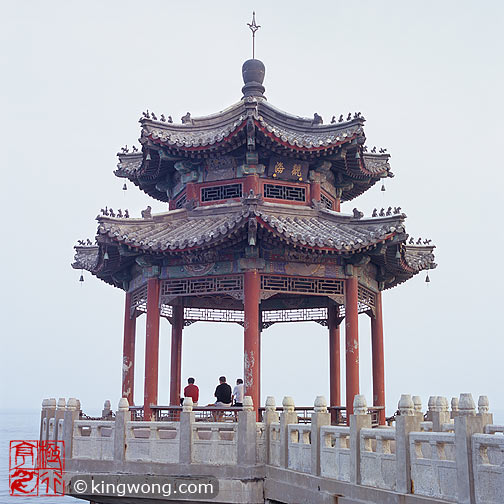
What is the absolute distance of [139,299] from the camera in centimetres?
2133

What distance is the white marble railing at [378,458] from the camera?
1177cm

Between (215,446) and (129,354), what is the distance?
6376 mm

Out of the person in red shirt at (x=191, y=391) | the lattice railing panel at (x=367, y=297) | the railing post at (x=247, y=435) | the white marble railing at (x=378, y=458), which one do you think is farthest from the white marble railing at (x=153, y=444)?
the lattice railing panel at (x=367, y=297)

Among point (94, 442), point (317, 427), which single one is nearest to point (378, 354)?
point (317, 427)

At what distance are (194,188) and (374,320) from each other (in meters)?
7.04

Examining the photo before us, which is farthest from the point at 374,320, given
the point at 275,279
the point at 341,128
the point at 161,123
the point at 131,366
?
the point at 161,123

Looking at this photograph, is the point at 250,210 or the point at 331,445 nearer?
the point at 331,445

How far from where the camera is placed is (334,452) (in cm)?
1346

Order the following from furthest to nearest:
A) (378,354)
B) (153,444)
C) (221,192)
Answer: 1. (378,354)
2. (221,192)
3. (153,444)

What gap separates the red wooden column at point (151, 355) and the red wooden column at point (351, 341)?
5235 mm

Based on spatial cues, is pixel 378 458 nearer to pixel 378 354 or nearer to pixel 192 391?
pixel 192 391

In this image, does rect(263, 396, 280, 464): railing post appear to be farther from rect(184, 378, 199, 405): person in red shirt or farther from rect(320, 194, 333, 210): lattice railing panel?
rect(320, 194, 333, 210): lattice railing panel

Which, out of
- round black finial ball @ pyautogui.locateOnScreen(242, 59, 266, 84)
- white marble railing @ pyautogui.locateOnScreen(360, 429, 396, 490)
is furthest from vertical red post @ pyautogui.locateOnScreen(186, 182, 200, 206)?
white marble railing @ pyautogui.locateOnScreen(360, 429, 396, 490)

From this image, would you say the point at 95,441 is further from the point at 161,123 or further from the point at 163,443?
the point at 161,123
